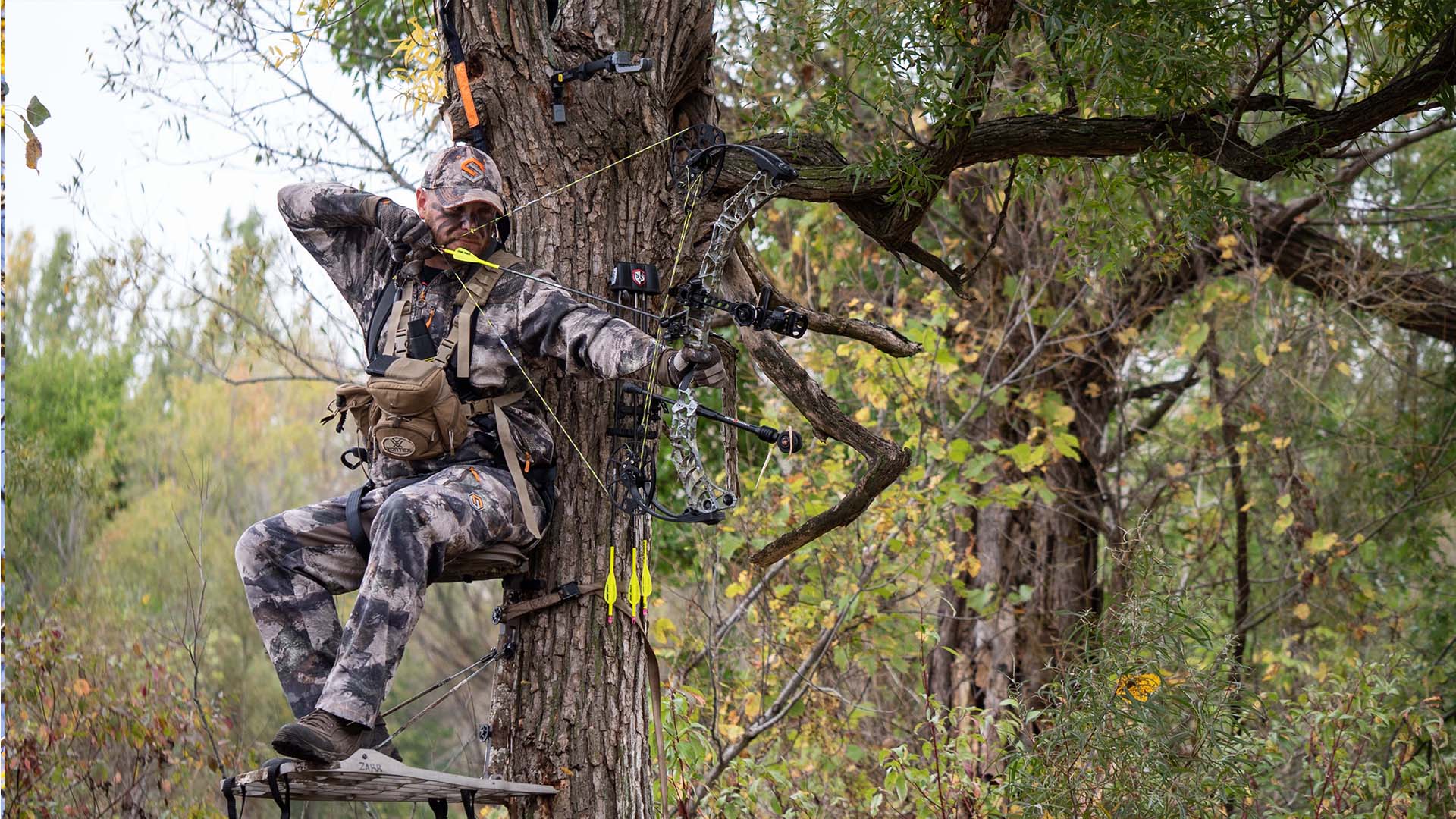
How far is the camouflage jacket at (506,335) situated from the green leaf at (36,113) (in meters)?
1.25

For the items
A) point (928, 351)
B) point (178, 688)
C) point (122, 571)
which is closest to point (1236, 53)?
point (928, 351)

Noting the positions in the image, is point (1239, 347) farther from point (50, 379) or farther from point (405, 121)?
point (50, 379)

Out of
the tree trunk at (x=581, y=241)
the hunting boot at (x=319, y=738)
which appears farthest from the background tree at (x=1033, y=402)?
the hunting boot at (x=319, y=738)

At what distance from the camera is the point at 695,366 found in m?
3.89

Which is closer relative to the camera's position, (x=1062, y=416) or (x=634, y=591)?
(x=634, y=591)

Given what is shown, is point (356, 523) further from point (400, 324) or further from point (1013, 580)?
point (1013, 580)

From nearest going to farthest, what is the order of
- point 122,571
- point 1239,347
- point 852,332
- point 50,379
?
point 852,332
point 1239,347
point 122,571
point 50,379

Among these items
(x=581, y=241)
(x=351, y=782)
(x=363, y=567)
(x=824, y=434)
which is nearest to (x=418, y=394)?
(x=363, y=567)

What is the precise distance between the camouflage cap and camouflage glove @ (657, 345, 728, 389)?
92 centimetres

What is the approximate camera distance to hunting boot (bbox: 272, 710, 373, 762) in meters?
3.51

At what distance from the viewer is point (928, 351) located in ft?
30.8

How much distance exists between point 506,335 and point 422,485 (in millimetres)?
592

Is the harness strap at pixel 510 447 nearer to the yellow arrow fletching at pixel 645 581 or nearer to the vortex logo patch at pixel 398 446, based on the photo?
the vortex logo patch at pixel 398 446

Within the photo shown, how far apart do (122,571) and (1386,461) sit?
864 inches
